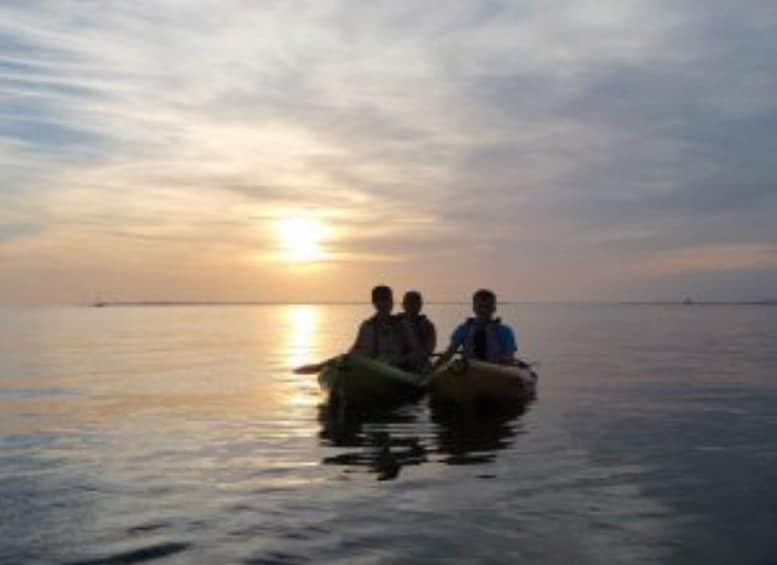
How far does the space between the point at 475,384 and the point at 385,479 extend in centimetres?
713

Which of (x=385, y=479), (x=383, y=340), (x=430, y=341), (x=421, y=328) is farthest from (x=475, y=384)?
(x=385, y=479)

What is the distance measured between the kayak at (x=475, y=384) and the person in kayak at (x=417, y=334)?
1696mm

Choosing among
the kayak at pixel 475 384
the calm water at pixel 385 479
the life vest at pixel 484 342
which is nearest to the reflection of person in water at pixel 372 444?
the calm water at pixel 385 479

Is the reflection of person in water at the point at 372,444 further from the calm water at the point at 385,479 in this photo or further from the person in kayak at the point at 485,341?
the person in kayak at the point at 485,341

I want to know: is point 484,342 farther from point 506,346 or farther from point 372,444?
point 372,444

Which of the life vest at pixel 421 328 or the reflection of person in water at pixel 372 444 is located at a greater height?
the life vest at pixel 421 328

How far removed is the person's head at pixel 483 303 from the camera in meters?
20.3

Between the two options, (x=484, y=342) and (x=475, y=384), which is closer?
(x=475, y=384)

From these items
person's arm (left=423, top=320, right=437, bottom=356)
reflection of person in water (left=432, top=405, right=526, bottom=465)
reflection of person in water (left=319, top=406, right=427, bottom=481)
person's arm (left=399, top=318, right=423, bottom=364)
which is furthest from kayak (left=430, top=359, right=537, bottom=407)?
person's arm (left=423, top=320, right=437, bottom=356)

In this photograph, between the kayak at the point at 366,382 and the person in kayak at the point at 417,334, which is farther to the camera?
the person in kayak at the point at 417,334

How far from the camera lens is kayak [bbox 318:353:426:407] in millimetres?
19562

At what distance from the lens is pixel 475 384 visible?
63.2 feet

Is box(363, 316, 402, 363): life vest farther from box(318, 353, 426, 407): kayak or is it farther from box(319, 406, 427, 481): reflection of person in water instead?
box(319, 406, 427, 481): reflection of person in water

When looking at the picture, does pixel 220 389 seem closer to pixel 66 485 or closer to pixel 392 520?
pixel 66 485
